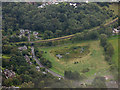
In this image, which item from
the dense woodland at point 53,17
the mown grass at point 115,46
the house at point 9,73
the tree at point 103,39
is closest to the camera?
the house at point 9,73

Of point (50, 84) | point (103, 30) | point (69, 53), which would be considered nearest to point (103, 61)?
point (69, 53)

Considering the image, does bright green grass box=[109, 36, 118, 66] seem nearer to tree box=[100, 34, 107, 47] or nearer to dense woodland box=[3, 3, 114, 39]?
tree box=[100, 34, 107, 47]

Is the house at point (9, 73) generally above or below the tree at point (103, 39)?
below

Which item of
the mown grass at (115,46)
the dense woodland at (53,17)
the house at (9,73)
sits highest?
the dense woodland at (53,17)

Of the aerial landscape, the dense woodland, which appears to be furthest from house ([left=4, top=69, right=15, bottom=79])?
the dense woodland

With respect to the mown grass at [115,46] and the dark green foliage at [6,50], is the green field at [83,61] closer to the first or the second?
the mown grass at [115,46]

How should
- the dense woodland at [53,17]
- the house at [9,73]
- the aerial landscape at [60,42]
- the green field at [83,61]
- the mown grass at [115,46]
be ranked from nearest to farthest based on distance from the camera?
the house at [9,73], the aerial landscape at [60,42], the green field at [83,61], the mown grass at [115,46], the dense woodland at [53,17]

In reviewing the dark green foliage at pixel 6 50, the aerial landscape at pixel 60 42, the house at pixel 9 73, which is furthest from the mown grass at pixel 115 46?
the dark green foliage at pixel 6 50

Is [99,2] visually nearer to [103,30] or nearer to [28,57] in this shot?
[103,30]
